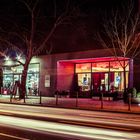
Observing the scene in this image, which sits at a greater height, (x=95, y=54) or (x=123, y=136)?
(x=95, y=54)

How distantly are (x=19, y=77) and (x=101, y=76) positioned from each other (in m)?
12.3

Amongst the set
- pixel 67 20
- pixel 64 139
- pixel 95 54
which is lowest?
pixel 64 139

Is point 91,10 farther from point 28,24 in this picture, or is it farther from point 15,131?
point 15,131

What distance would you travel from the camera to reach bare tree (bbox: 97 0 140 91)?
3662cm

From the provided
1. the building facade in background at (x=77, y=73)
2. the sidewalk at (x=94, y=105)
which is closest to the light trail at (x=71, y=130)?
the sidewalk at (x=94, y=105)

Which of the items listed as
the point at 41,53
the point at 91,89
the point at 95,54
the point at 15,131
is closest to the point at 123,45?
the point at 95,54

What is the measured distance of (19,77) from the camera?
51.5 meters

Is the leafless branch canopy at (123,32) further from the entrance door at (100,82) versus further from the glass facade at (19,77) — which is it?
the glass facade at (19,77)

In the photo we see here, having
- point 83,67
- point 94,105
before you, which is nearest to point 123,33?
point 94,105

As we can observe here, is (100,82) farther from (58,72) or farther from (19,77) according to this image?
(19,77)

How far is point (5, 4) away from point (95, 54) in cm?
1437

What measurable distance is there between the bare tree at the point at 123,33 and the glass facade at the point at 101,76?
1.80 metres

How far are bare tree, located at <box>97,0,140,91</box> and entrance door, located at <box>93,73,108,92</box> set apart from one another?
3.97 m

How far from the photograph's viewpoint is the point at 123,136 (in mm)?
13977
